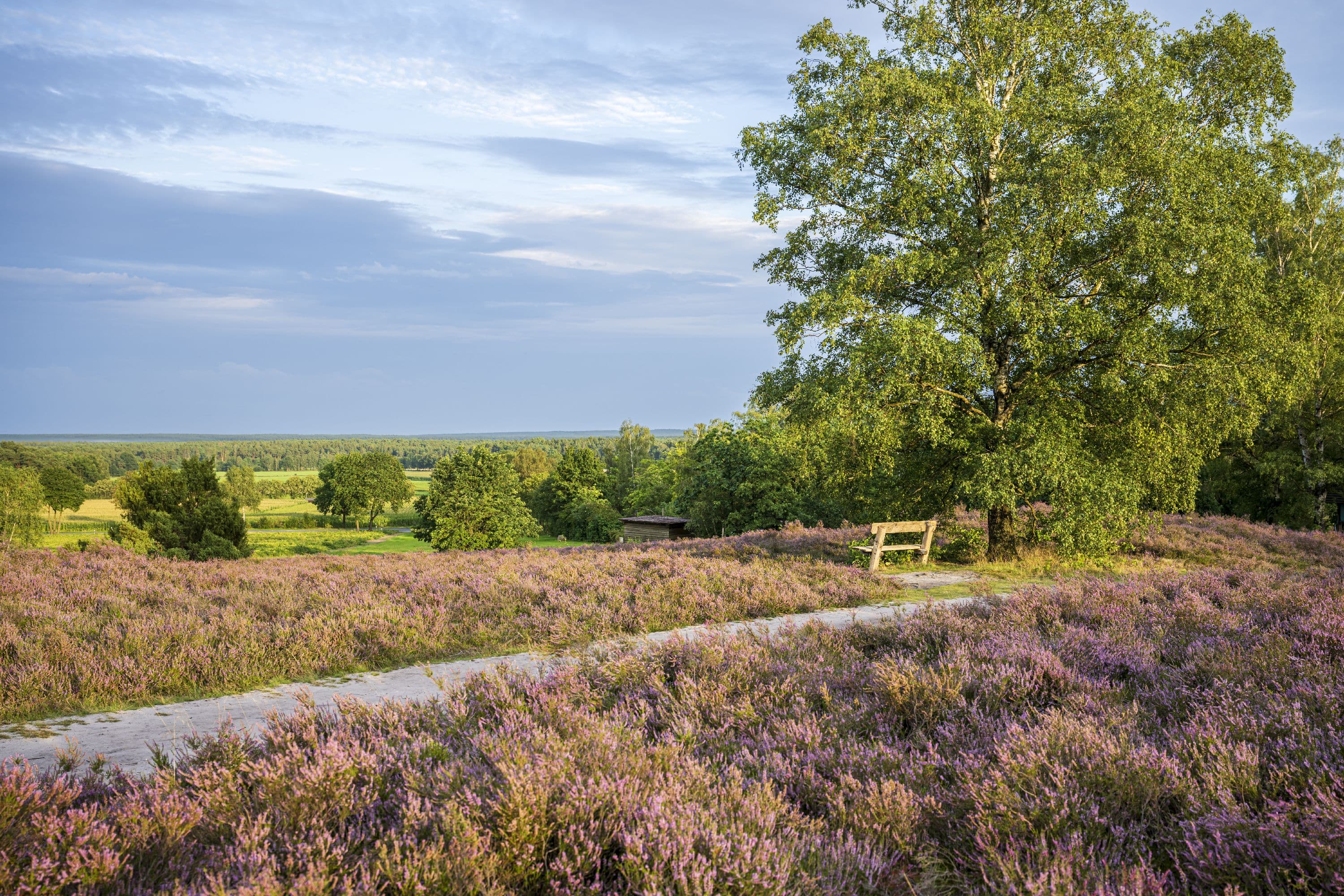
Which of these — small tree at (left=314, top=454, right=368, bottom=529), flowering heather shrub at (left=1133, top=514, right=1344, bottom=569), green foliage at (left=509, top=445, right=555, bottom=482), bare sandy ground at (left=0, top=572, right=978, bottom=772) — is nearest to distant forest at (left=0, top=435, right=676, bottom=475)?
green foliage at (left=509, top=445, right=555, bottom=482)

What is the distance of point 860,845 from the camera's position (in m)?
3.11

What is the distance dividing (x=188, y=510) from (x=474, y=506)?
39.1 feet

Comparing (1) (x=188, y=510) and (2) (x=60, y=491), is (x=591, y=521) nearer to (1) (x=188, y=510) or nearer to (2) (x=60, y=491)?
(1) (x=188, y=510)

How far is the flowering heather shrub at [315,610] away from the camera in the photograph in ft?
22.4

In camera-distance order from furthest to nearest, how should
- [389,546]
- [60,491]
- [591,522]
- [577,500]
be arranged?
[577,500], [389,546], [591,522], [60,491]

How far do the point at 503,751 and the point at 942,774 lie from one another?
2209 mm

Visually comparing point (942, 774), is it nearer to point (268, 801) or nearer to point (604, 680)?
point (604, 680)

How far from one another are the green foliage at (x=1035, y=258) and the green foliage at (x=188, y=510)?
18061 millimetres

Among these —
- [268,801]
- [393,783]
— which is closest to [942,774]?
[393,783]

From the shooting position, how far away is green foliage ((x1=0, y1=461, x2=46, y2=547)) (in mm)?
37594

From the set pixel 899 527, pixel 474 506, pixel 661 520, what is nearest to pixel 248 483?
pixel 661 520

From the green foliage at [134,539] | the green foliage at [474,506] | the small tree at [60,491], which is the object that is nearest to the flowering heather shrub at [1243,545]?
the green foliage at [134,539]

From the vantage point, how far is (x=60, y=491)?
64.4 meters

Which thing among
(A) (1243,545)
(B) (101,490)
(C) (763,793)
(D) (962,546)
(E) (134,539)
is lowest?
(B) (101,490)
